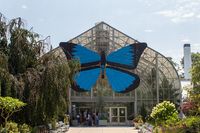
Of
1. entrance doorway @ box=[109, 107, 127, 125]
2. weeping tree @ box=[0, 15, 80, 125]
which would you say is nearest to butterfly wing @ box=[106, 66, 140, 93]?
entrance doorway @ box=[109, 107, 127, 125]

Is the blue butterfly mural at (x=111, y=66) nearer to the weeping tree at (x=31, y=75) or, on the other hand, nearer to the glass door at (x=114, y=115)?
the glass door at (x=114, y=115)

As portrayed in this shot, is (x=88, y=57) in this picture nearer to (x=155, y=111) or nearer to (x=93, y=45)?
(x=93, y=45)

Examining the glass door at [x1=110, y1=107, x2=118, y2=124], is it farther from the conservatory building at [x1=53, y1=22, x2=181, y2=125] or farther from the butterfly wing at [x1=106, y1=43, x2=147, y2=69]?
the butterfly wing at [x1=106, y1=43, x2=147, y2=69]

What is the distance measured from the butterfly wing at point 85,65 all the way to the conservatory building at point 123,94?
99 cm

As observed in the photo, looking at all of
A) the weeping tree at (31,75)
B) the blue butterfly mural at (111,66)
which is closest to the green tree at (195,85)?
the weeping tree at (31,75)

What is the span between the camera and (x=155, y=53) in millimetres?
43594

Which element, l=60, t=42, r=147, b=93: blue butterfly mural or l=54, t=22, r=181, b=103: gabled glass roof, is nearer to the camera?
l=60, t=42, r=147, b=93: blue butterfly mural

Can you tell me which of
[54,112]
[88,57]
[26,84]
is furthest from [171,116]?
[88,57]

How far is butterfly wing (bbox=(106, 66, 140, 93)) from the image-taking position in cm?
4338

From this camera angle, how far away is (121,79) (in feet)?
143

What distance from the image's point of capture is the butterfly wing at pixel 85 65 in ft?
139

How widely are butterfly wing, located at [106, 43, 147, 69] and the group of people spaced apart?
5.75 m

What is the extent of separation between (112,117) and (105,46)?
7817 millimetres

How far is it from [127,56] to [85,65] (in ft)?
14.4
